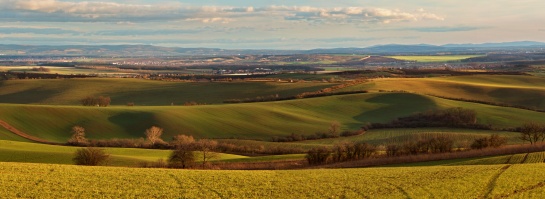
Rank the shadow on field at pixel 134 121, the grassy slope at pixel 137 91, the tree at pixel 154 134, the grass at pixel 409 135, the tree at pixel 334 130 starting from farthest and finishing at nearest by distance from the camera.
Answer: the grassy slope at pixel 137 91
the tree at pixel 334 130
the shadow on field at pixel 134 121
the grass at pixel 409 135
the tree at pixel 154 134

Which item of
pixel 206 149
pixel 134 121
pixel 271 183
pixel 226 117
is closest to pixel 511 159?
pixel 271 183

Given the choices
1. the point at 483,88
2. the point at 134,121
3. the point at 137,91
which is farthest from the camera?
the point at 137,91

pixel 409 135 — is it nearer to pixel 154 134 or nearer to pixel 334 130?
pixel 334 130

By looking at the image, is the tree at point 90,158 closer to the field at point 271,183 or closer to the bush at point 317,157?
the field at point 271,183

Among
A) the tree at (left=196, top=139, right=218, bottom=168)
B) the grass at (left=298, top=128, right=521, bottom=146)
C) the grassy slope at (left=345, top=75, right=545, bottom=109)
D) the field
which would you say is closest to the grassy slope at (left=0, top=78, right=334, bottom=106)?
the grassy slope at (left=345, top=75, right=545, bottom=109)

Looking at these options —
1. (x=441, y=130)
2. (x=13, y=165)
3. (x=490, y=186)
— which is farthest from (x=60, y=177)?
(x=441, y=130)

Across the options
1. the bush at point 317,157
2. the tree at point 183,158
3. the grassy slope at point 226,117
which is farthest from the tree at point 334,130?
the tree at point 183,158

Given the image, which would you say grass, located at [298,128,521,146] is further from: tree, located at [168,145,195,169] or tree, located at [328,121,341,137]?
tree, located at [168,145,195,169]
